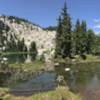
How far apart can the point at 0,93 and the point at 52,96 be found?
4.28 meters

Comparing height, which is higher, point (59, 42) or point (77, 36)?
point (77, 36)

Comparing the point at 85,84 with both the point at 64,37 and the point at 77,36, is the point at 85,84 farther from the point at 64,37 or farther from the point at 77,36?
the point at 77,36

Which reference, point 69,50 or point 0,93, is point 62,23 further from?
point 0,93

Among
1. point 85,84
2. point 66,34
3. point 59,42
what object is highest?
point 66,34


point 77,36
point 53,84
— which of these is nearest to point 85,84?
point 53,84

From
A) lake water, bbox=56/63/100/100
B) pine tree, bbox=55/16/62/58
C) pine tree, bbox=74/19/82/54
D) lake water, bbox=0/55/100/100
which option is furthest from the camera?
pine tree, bbox=74/19/82/54

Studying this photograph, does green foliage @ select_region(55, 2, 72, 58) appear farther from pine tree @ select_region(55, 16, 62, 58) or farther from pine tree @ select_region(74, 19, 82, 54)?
pine tree @ select_region(74, 19, 82, 54)

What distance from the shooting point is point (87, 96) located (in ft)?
72.4

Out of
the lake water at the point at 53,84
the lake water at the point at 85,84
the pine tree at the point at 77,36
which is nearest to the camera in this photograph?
the lake water at the point at 85,84

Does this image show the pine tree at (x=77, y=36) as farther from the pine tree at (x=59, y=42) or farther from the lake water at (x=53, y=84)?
the lake water at (x=53, y=84)

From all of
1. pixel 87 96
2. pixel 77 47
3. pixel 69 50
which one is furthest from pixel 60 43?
→ pixel 87 96

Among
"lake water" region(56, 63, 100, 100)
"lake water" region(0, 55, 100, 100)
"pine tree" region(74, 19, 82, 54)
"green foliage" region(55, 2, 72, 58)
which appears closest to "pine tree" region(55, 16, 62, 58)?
"green foliage" region(55, 2, 72, 58)

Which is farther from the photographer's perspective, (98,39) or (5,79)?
(98,39)

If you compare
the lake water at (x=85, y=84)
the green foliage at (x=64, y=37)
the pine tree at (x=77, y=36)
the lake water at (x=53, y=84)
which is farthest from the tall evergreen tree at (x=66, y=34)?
the lake water at (x=53, y=84)
